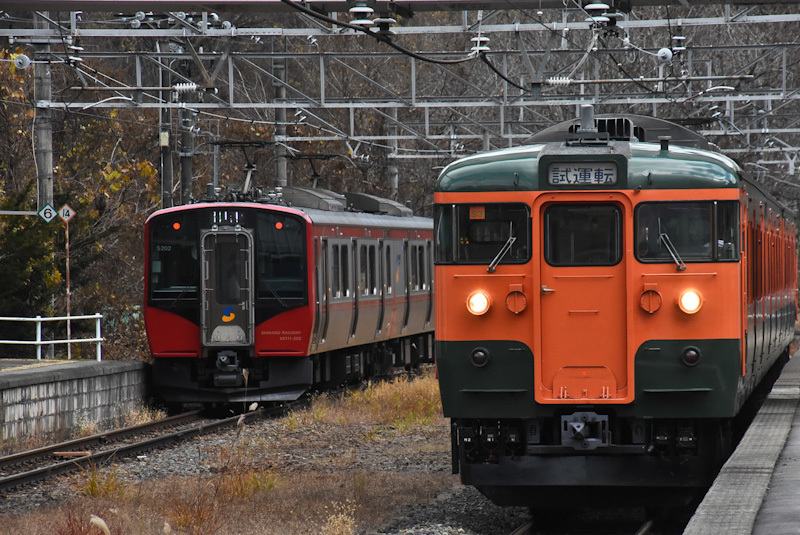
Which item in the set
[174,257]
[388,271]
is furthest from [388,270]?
[174,257]

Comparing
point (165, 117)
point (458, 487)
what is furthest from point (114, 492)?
point (165, 117)

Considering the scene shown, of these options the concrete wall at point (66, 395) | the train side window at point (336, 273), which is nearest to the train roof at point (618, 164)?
the concrete wall at point (66, 395)

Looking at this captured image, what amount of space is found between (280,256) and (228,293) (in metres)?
0.83

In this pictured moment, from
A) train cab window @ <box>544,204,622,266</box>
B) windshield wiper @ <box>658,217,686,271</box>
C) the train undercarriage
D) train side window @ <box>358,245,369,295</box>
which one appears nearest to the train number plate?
train cab window @ <box>544,204,622,266</box>

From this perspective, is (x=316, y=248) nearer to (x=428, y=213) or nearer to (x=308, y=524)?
(x=308, y=524)

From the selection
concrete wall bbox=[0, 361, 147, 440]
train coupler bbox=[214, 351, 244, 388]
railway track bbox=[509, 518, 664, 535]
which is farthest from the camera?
train coupler bbox=[214, 351, 244, 388]

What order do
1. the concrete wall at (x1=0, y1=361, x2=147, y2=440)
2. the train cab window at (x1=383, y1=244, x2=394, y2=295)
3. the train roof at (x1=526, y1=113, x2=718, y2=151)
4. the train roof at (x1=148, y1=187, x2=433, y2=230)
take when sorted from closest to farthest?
the train roof at (x1=526, y1=113, x2=718, y2=151), the concrete wall at (x1=0, y1=361, x2=147, y2=440), the train roof at (x1=148, y1=187, x2=433, y2=230), the train cab window at (x1=383, y1=244, x2=394, y2=295)

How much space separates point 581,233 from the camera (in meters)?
9.53

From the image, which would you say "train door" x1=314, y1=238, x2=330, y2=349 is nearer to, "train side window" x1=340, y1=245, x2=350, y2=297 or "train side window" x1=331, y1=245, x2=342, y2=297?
"train side window" x1=331, y1=245, x2=342, y2=297

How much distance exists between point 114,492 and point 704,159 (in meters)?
5.24

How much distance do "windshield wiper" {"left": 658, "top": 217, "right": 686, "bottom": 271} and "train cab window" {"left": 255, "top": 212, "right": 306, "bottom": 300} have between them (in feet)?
29.1

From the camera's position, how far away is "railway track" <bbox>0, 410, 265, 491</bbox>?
1238 centimetres

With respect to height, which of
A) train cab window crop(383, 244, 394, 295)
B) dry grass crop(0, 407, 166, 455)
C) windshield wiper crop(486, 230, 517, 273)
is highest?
windshield wiper crop(486, 230, 517, 273)

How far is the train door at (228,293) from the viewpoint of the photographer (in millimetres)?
17672
